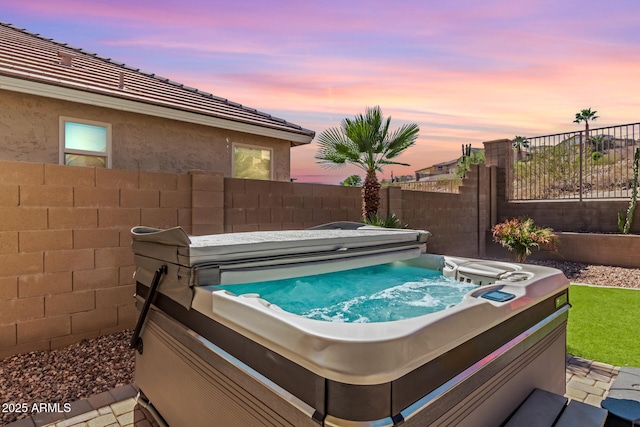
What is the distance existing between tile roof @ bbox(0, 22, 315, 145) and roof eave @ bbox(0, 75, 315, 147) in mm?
49

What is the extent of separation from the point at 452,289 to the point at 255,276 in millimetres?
1630

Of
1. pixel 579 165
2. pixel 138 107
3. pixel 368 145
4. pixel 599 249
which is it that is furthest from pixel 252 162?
pixel 579 165

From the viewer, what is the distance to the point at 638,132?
8.76 meters

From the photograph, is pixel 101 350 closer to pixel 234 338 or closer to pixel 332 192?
pixel 234 338

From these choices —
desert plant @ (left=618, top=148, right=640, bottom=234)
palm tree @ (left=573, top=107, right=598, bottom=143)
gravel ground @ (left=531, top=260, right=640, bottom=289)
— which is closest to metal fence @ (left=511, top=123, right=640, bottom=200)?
desert plant @ (left=618, top=148, right=640, bottom=234)

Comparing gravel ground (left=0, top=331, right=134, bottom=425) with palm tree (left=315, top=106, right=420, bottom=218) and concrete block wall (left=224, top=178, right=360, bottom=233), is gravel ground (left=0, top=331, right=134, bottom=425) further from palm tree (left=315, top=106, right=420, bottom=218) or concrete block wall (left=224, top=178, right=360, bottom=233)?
palm tree (left=315, top=106, right=420, bottom=218)

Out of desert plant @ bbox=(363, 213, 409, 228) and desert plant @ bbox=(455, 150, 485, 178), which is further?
desert plant @ bbox=(455, 150, 485, 178)

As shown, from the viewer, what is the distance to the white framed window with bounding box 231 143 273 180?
718cm

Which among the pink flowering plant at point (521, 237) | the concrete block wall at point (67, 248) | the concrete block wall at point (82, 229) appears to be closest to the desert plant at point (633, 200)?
the pink flowering plant at point (521, 237)

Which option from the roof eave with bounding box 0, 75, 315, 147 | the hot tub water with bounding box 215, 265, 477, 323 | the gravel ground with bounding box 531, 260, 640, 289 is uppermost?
the roof eave with bounding box 0, 75, 315, 147

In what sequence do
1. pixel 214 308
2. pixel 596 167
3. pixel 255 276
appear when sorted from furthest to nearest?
pixel 596 167 → pixel 255 276 → pixel 214 308

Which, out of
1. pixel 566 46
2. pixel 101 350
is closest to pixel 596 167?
pixel 566 46

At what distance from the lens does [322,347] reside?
3.84 feet

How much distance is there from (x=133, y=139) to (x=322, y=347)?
5.94 m
